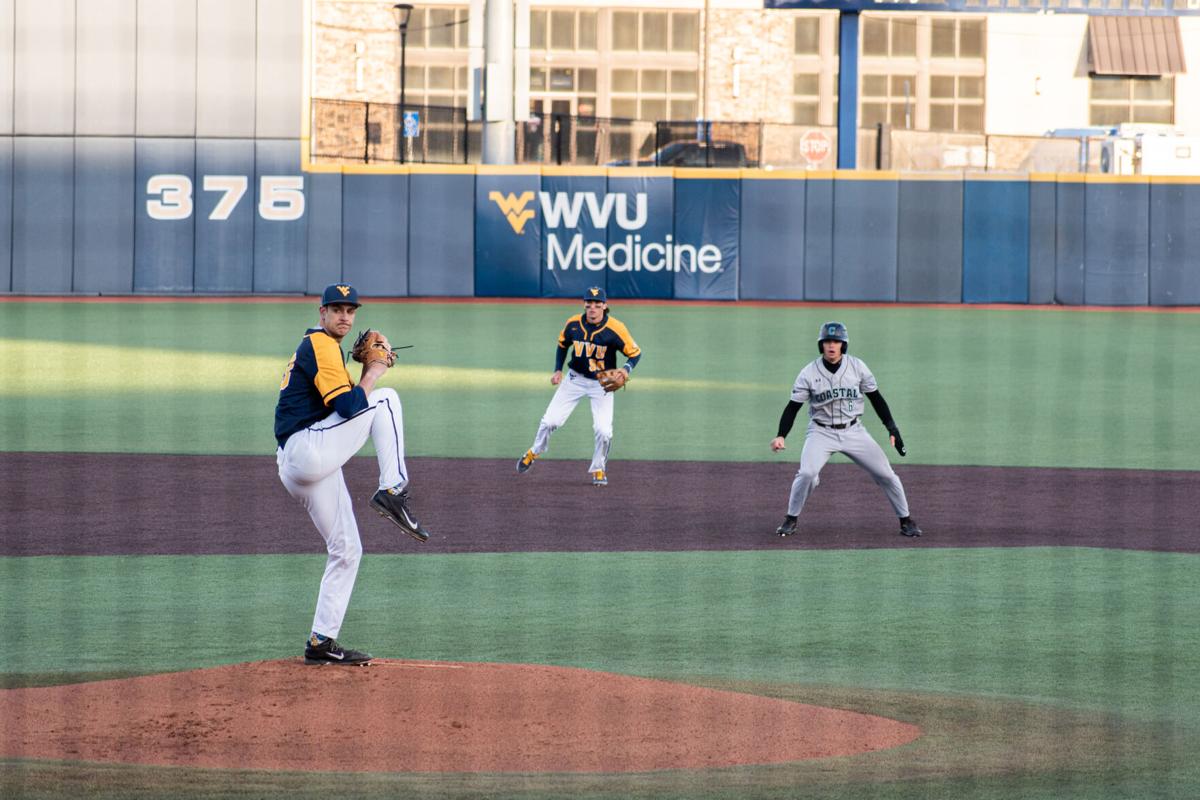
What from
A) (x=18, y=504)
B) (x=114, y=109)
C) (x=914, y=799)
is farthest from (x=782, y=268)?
(x=914, y=799)

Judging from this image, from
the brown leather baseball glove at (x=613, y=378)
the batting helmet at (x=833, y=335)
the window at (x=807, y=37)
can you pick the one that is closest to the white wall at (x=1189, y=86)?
the window at (x=807, y=37)

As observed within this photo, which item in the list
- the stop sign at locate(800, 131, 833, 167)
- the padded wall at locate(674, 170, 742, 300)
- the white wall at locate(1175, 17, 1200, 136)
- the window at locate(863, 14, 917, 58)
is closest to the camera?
the padded wall at locate(674, 170, 742, 300)

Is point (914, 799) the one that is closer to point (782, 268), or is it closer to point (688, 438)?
point (688, 438)

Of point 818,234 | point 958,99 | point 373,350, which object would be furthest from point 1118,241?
point 373,350

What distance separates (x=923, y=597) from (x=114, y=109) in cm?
2845

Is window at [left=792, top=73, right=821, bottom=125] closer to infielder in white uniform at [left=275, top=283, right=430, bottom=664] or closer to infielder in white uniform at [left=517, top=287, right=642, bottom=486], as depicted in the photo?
infielder in white uniform at [left=517, top=287, right=642, bottom=486]

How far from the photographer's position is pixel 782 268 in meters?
36.3

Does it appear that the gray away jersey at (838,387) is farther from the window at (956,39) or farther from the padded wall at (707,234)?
the window at (956,39)

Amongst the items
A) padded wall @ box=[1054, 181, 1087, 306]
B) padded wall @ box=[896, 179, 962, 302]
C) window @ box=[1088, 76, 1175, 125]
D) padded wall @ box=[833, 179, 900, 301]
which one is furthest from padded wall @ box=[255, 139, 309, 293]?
window @ box=[1088, 76, 1175, 125]

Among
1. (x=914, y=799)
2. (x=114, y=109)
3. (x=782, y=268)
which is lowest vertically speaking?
(x=914, y=799)

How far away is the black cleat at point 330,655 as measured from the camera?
324 inches

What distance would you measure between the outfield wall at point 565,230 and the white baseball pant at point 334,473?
90.5 ft

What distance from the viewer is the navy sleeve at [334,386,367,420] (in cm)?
790

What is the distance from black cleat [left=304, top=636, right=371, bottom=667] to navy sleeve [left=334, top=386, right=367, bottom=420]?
111 centimetres
